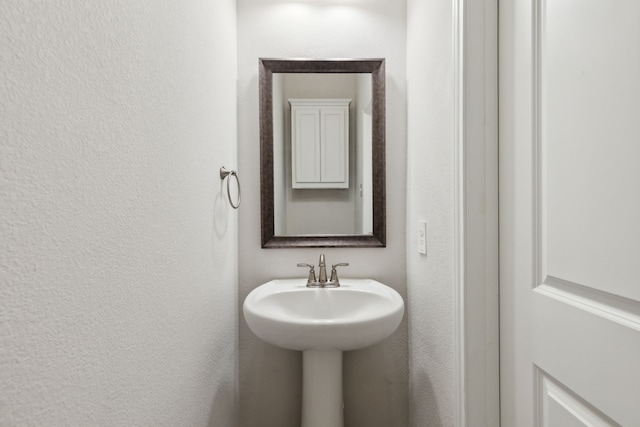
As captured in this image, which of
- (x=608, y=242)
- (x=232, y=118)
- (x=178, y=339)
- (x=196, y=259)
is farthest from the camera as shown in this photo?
(x=232, y=118)

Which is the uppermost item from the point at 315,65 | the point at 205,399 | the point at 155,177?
the point at 315,65

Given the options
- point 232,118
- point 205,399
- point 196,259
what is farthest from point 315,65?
point 205,399

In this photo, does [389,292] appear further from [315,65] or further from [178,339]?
[315,65]

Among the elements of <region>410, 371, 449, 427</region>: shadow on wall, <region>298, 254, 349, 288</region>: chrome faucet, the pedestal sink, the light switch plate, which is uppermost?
the light switch plate

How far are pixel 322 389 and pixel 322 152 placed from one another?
0.97 meters

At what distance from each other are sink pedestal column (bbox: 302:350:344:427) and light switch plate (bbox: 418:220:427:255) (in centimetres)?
50

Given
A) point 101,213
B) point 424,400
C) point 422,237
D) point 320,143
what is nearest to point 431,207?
point 422,237

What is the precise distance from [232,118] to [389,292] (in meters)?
0.95

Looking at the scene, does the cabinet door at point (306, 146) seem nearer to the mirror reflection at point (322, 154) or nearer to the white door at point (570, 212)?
the mirror reflection at point (322, 154)

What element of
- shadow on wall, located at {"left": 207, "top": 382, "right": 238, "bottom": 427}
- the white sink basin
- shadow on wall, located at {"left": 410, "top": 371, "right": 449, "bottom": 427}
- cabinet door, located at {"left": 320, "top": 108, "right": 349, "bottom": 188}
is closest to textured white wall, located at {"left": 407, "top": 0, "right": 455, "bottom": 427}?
shadow on wall, located at {"left": 410, "top": 371, "right": 449, "bottom": 427}

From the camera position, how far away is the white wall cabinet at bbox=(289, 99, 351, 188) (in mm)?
1487

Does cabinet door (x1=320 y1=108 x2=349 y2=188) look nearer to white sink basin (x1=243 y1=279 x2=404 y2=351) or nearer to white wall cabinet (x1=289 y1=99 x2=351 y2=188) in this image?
white wall cabinet (x1=289 y1=99 x2=351 y2=188)

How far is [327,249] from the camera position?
1.47 meters

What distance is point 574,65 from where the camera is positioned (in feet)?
2.11
